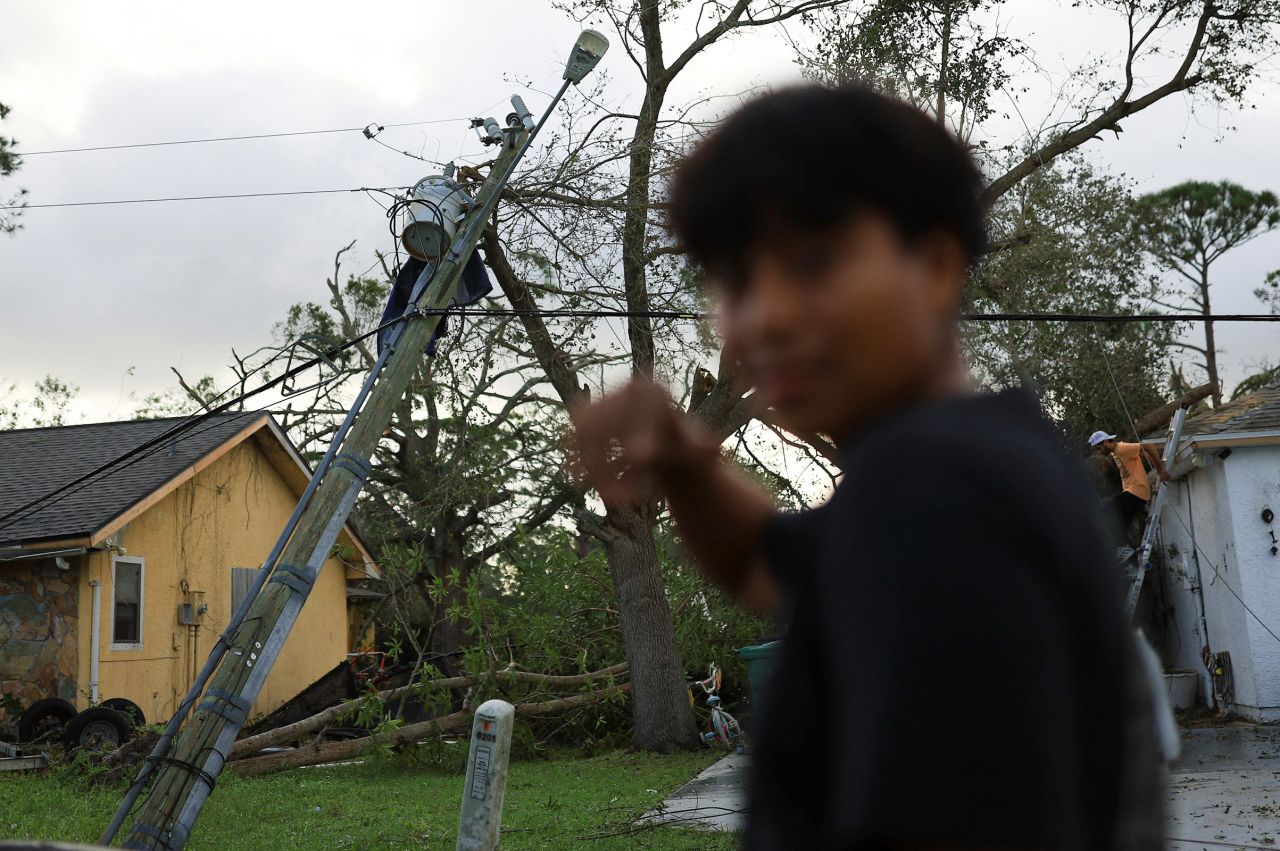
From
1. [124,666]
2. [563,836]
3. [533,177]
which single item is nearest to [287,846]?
[563,836]

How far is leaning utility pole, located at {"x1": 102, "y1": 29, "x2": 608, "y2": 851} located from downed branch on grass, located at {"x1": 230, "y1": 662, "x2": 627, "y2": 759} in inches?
266

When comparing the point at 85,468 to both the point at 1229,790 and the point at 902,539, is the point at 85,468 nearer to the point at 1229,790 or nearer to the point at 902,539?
the point at 1229,790

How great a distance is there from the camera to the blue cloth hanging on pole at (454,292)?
29.6 ft

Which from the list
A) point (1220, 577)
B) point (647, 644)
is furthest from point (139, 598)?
point (1220, 577)

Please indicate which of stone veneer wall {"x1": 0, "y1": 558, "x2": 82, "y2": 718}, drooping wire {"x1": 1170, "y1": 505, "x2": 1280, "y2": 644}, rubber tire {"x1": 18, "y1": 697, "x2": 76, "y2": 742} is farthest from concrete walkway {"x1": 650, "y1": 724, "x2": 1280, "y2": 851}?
stone veneer wall {"x1": 0, "y1": 558, "x2": 82, "y2": 718}

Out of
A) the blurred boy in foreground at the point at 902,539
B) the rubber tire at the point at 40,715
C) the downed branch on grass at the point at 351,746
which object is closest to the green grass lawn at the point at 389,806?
the downed branch on grass at the point at 351,746

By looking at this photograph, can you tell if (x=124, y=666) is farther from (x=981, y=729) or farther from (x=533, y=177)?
(x=981, y=729)

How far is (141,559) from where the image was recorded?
19.2m

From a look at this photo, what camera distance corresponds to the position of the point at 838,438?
3.38 feet

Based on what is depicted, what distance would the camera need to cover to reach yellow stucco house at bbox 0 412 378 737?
17.3 meters

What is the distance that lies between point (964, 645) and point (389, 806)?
1141 cm

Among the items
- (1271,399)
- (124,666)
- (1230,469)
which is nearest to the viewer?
(1230,469)

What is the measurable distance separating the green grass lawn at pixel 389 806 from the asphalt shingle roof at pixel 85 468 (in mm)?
5026

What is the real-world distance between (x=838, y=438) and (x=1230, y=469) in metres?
15.7
